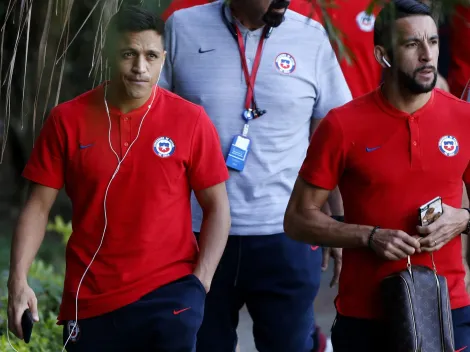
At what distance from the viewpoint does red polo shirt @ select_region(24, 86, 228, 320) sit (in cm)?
482

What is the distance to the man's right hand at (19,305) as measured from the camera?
473 cm

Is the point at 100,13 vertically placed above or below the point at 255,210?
above

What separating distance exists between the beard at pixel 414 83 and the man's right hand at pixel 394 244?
21.8 inches

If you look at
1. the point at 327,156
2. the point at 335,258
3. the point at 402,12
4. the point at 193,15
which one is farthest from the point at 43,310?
the point at 402,12

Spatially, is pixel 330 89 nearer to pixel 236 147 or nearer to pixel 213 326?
pixel 236 147

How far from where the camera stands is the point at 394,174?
Answer: 4.81 m

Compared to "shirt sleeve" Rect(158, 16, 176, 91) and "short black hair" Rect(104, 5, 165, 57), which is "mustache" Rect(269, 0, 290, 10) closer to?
"shirt sleeve" Rect(158, 16, 176, 91)

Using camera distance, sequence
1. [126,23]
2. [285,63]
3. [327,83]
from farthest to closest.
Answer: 1. [327,83]
2. [285,63]
3. [126,23]

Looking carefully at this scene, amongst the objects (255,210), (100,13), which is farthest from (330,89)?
(100,13)

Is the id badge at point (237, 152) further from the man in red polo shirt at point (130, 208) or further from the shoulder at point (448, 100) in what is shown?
the shoulder at point (448, 100)

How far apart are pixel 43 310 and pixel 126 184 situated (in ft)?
7.89

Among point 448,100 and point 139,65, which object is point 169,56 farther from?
point 448,100

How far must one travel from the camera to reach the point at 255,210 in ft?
18.2

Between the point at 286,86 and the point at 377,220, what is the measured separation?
988 mm
